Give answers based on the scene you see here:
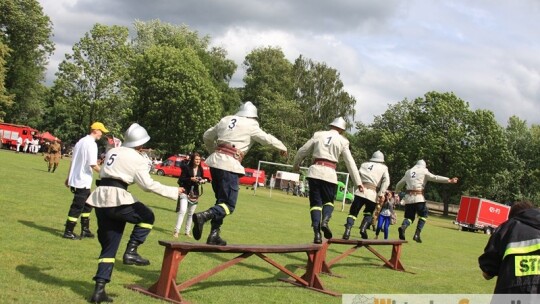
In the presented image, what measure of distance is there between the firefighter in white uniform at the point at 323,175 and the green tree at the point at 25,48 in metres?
60.3

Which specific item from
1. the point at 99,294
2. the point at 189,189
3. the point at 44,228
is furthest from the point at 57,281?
the point at 189,189

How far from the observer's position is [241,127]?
29.0ft

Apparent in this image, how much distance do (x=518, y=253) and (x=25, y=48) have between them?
70.9 meters

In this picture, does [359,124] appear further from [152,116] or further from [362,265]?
[362,265]

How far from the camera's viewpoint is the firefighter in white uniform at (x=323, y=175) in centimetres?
1064

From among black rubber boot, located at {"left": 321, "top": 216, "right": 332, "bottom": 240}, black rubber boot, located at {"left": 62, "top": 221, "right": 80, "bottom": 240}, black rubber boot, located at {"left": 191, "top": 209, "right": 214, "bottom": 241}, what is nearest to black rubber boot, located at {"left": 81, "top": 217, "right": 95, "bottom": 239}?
black rubber boot, located at {"left": 62, "top": 221, "right": 80, "bottom": 240}

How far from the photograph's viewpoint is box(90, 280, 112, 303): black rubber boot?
6.71 metres

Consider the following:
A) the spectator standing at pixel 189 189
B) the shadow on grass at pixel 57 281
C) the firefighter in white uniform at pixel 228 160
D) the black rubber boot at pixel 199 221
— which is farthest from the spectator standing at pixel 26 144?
the black rubber boot at pixel 199 221

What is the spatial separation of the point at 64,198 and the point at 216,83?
60187 mm

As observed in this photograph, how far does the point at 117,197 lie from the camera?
7.00 metres

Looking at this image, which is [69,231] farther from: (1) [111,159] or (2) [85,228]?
(1) [111,159]

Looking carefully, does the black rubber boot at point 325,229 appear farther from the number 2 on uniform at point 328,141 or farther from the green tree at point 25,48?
the green tree at point 25,48

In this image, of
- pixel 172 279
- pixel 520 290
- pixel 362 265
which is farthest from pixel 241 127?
pixel 362 265

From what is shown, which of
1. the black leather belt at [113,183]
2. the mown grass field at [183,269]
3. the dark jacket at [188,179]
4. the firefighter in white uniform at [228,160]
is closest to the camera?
the black leather belt at [113,183]
